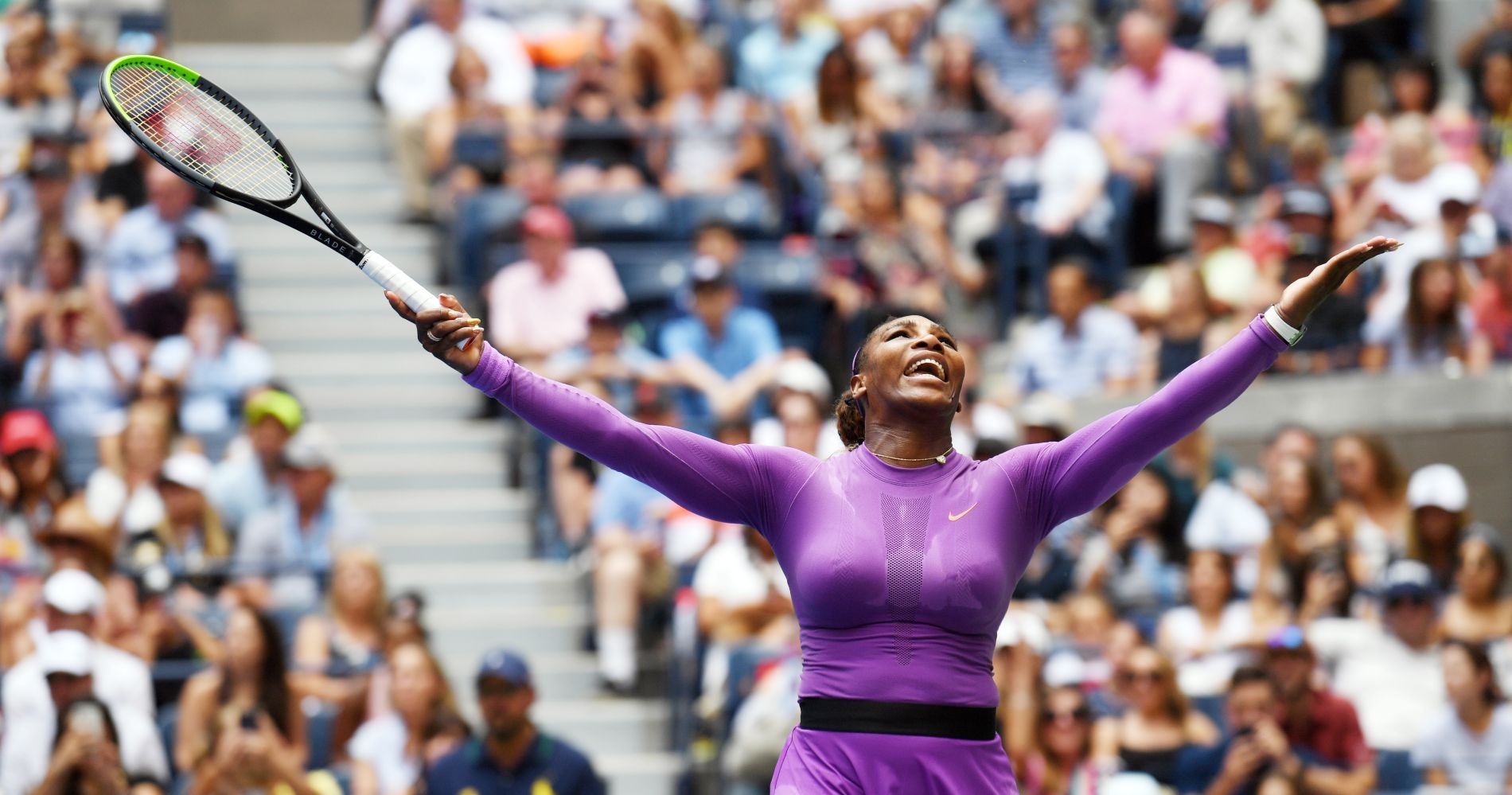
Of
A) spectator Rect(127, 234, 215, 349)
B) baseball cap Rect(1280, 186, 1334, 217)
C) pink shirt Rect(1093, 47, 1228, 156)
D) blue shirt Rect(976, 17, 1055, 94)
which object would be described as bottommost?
spectator Rect(127, 234, 215, 349)

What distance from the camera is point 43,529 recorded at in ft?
31.1

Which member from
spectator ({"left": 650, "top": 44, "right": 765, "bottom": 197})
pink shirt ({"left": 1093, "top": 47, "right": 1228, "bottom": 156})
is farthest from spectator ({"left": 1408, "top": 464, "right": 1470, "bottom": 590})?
spectator ({"left": 650, "top": 44, "right": 765, "bottom": 197})

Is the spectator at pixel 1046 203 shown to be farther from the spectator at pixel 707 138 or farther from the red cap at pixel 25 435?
the red cap at pixel 25 435

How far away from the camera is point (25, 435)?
9.93 m

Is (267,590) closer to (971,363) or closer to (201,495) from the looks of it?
(201,495)

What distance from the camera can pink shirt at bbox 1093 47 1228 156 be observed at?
12.7 meters

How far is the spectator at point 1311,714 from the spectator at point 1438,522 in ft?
3.66

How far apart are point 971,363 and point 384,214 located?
386 centimetres

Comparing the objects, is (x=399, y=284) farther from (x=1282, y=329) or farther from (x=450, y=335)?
(x=1282, y=329)

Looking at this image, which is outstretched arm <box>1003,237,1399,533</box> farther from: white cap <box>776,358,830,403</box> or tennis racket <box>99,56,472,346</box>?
white cap <box>776,358,830,403</box>

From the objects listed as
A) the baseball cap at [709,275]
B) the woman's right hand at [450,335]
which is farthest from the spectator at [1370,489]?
the woman's right hand at [450,335]

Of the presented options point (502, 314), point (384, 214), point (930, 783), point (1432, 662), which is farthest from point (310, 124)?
point (930, 783)

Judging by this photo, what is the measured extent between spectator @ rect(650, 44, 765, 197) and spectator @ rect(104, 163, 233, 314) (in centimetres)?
246

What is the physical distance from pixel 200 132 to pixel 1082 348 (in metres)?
6.73
